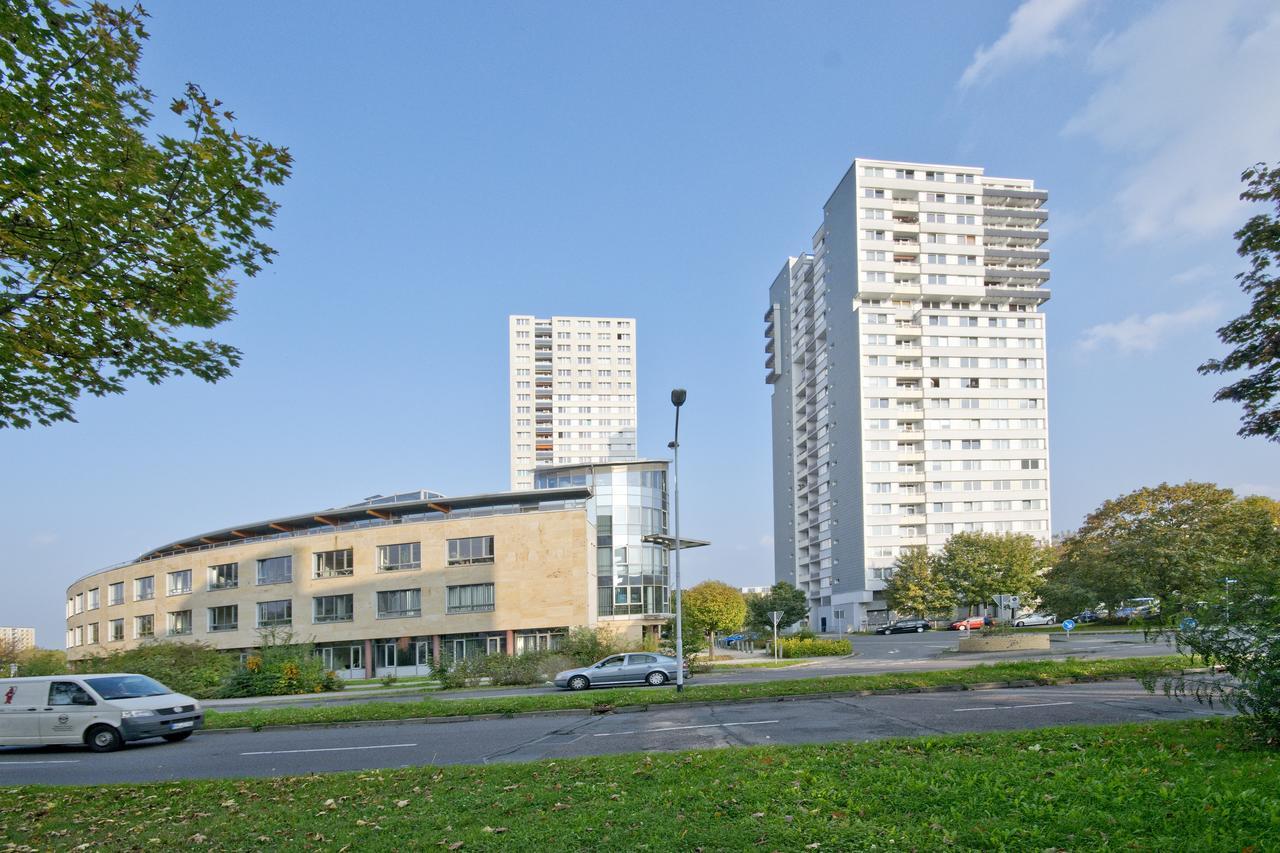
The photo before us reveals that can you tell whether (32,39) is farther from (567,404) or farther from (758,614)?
(567,404)

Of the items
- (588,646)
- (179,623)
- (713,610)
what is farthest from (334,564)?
(713,610)

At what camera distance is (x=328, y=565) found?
2018 inches

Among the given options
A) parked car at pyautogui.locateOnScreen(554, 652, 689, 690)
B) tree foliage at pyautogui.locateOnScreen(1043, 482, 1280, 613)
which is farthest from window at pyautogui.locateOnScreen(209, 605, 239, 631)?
tree foliage at pyautogui.locateOnScreen(1043, 482, 1280, 613)

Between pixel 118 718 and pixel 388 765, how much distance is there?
8.02 m

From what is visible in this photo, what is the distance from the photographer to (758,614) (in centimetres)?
7594

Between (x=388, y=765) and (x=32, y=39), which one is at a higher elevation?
(x=32, y=39)

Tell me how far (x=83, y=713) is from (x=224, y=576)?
1665 inches

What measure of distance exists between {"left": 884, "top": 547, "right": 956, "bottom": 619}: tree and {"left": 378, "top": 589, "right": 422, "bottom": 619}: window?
44.7 meters

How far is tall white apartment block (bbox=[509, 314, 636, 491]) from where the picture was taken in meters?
152

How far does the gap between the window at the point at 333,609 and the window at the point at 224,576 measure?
295 inches

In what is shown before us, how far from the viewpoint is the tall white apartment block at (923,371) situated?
96.9 m

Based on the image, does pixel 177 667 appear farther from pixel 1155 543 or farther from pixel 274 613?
pixel 1155 543

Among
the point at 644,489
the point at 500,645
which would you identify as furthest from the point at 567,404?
the point at 500,645

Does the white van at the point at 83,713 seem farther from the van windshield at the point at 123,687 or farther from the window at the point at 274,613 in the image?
the window at the point at 274,613
